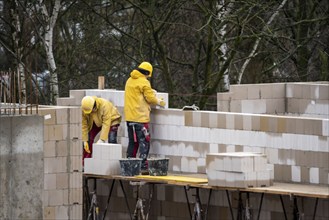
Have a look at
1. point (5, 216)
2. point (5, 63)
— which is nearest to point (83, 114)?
point (5, 216)

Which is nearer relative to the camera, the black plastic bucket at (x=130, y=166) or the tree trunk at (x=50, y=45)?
the black plastic bucket at (x=130, y=166)

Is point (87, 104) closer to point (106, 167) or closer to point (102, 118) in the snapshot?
point (102, 118)

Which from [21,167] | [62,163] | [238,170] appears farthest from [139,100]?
[21,167]

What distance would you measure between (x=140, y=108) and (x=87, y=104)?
31.1 inches

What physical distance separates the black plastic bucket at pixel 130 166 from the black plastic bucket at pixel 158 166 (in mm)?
154

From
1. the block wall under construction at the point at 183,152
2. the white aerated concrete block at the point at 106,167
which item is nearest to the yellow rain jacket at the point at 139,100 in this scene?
the block wall under construction at the point at 183,152

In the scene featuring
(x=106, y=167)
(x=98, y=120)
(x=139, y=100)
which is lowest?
(x=106, y=167)

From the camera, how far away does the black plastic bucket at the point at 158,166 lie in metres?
17.9

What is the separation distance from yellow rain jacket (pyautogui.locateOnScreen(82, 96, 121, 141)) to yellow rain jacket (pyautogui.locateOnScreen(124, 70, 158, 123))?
39 cm

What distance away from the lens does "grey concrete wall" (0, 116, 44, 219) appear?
15547 millimetres

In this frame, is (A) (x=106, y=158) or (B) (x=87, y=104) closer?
(A) (x=106, y=158)

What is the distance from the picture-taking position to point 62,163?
17734mm

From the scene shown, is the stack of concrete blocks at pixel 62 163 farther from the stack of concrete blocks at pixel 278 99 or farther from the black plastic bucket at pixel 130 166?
the stack of concrete blocks at pixel 278 99

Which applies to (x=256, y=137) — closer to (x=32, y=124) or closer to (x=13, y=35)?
(x=32, y=124)
